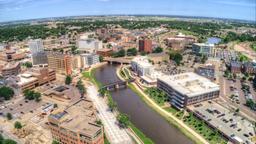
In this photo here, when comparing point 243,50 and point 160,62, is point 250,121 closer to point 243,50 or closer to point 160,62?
point 160,62

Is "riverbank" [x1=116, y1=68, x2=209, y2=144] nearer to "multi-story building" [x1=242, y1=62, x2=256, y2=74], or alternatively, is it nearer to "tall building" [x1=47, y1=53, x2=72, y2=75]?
"tall building" [x1=47, y1=53, x2=72, y2=75]

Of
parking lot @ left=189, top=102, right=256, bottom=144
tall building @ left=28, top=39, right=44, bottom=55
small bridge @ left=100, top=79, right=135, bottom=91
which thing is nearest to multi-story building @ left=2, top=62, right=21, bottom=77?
tall building @ left=28, top=39, right=44, bottom=55

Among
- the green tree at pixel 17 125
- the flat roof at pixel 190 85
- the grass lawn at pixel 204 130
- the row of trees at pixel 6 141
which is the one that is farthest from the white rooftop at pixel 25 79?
the grass lawn at pixel 204 130

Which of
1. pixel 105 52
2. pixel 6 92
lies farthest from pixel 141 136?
pixel 105 52

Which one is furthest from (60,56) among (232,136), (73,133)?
(232,136)

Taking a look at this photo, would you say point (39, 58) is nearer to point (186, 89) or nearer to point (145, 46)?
point (145, 46)
